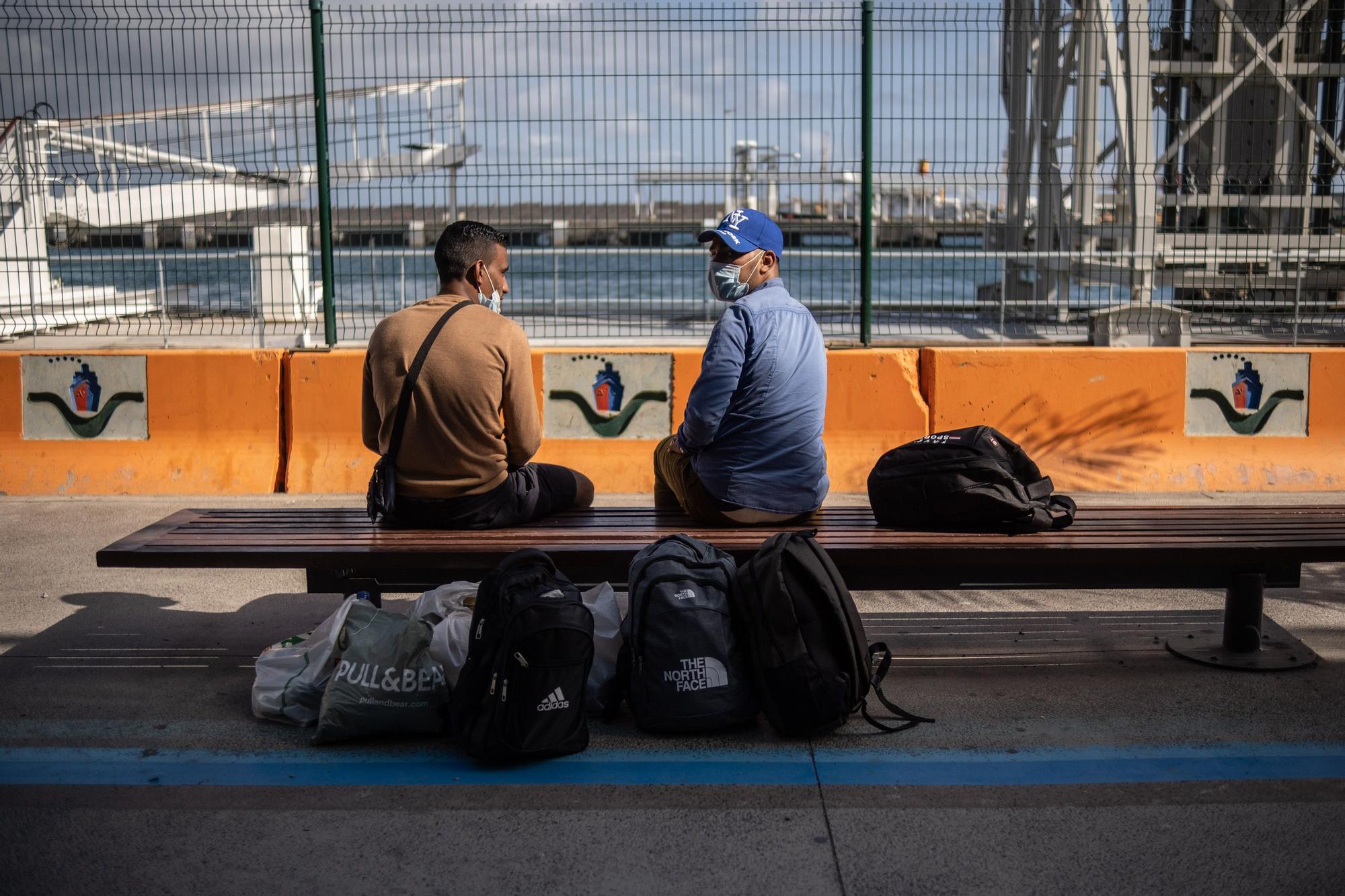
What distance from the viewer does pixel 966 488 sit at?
4387 mm

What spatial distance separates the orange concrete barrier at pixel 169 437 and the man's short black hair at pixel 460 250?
3.19 metres

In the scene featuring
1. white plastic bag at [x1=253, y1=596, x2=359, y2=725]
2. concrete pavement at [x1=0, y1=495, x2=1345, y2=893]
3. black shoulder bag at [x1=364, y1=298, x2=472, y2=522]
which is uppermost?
black shoulder bag at [x1=364, y1=298, x2=472, y2=522]

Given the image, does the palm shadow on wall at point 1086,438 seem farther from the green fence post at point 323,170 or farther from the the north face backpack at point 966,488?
the green fence post at point 323,170

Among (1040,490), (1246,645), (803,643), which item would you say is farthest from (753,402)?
(1246,645)

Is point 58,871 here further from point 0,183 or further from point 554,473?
point 0,183

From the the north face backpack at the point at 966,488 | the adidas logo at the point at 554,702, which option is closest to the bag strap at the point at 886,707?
the the north face backpack at the point at 966,488

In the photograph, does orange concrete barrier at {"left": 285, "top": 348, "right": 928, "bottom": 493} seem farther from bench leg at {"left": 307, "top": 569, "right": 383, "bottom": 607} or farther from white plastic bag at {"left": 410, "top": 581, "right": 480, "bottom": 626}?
bench leg at {"left": 307, "top": 569, "right": 383, "bottom": 607}

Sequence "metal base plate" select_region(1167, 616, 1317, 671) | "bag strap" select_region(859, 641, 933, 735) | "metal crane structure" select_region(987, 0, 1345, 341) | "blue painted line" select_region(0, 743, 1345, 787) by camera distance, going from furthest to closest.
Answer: "metal crane structure" select_region(987, 0, 1345, 341)
"metal base plate" select_region(1167, 616, 1317, 671)
"bag strap" select_region(859, 641, 933, 735)
"blue painted line" select_region(0, 743, 1345, 787)

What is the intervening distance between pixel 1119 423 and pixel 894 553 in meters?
3.87

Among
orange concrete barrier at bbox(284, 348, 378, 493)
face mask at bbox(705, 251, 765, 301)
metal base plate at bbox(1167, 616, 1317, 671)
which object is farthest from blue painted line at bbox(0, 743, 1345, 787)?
orange concrete barrier at bbox(284, 348, 378, 493)

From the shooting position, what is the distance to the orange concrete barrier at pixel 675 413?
7465 mm

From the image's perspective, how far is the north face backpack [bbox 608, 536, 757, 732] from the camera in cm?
390

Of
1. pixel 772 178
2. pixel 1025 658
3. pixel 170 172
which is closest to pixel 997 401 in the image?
pixel 772 178

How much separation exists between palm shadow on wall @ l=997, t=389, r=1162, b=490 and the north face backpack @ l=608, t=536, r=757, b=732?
4.02 meters
